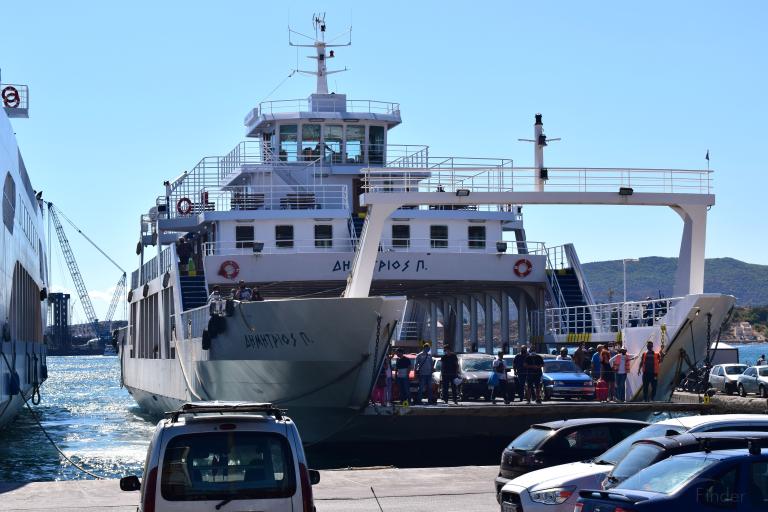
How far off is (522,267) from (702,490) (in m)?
25.2

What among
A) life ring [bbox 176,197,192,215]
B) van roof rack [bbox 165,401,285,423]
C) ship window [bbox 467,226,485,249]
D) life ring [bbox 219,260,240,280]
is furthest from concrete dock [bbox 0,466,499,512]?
life ring [bbox 176,197,192,215]

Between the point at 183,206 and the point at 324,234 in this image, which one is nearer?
the point at 324,234

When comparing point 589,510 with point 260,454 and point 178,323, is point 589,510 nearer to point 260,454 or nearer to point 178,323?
point 260,454

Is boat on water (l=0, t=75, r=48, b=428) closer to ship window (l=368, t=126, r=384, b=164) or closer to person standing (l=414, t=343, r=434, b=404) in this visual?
person standing (l=414, t=343, r=434, b=404)

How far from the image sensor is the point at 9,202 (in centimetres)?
2964

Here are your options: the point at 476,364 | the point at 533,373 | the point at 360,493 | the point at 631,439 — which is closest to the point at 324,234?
the point at 476,364

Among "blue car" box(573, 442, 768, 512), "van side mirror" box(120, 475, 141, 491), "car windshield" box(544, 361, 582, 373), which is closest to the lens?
"blue car" box(573, 442, 768, 512)

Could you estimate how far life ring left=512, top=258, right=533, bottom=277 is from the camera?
35.0 m

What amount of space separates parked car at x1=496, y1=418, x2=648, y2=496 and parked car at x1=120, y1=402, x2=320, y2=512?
615 cm

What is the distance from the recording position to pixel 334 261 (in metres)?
33.7

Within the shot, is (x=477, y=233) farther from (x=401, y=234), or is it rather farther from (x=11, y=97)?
(x=11, y=97)

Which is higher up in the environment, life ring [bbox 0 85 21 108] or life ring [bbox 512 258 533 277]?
life ring [bbox 0 85 21 108]

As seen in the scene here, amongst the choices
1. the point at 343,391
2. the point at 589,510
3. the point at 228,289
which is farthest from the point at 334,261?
the point at 589,510

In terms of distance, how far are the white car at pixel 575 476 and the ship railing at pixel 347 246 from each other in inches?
815
